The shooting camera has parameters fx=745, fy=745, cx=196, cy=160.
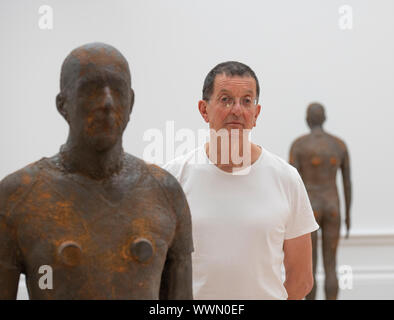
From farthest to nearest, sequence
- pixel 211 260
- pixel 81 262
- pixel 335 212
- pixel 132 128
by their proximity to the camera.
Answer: pixel 132 128 → pixel 335 212 → pixel 211 260 → pixel 81 262

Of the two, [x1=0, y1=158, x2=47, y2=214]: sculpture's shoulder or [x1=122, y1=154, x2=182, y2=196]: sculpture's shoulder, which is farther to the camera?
[x1=122, y1=154, x2=182, y2=196]: sculpture's shoulder

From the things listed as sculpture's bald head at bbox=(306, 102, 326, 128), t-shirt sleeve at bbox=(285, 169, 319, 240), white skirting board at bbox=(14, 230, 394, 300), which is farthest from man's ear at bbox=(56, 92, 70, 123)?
white skirting board at bbox=(14, 230, 394, 300)

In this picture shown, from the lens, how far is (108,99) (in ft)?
6.36

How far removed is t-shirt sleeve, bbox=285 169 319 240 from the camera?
2893 mm

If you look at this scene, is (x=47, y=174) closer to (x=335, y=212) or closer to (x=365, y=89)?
(x=335, y=212)

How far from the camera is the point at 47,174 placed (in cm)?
200

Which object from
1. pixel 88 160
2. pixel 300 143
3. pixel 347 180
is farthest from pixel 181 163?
pixel 347 180

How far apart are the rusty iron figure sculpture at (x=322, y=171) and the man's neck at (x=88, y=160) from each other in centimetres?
496

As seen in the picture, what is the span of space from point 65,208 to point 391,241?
7319mm

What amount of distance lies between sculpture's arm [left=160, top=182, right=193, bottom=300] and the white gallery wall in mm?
6272

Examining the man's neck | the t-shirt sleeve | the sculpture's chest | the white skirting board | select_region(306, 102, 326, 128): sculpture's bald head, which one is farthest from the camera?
the white skirting board

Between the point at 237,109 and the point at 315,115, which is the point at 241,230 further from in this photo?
the point at 315,115

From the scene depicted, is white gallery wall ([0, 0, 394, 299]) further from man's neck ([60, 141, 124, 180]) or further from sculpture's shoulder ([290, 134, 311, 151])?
man's neck ([60, 141, 124, 180])
